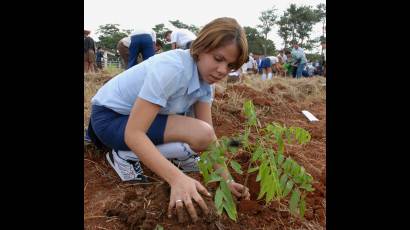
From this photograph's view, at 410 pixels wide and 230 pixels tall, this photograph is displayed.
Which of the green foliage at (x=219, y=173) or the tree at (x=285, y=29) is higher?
the tree at (x=285, y=29)

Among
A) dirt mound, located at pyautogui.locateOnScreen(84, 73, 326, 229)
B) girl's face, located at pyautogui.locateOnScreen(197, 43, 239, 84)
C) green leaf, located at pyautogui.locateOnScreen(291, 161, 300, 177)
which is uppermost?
girl's face, located at pyautogui.locateOnScreen(197, 43, 239, 84)

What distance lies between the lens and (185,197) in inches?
57.1

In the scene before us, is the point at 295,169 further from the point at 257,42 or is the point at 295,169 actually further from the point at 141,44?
the point at 257,42

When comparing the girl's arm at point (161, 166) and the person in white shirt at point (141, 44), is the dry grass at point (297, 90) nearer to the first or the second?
the person in white shirt at point (141, 44)

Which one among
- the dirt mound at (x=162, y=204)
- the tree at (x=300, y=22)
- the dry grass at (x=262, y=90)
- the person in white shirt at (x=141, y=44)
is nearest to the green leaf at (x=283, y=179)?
the dirt mound at (x=162, y=204)

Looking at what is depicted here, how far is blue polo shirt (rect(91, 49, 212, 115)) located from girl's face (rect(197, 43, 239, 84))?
0.26 ft

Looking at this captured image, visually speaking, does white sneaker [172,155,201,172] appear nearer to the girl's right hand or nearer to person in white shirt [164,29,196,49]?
the girl's right hand

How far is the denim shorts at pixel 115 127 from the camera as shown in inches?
77.1

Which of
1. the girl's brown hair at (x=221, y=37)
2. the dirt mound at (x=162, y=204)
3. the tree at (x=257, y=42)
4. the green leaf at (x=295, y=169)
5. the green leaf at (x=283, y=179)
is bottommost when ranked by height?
the dirt mound at (x=162, y=204)

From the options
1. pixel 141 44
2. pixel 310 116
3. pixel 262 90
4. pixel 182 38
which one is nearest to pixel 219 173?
pixel 182 38

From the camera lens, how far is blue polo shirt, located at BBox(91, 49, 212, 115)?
1652 millimetres

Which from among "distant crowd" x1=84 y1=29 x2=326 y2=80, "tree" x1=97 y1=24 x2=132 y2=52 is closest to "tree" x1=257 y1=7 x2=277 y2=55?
"tree" x1=97 y1=24 x2=132 y2=52
